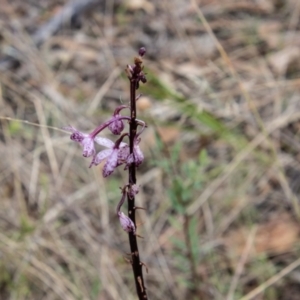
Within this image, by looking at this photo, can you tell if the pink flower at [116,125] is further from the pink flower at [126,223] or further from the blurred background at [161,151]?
the blurred background at [161,151]

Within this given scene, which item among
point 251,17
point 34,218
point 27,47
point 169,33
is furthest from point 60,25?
point 34,218

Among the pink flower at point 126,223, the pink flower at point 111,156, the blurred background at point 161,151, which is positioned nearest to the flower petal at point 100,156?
the pink flower at point 111,156

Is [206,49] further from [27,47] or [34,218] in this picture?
[34,218]

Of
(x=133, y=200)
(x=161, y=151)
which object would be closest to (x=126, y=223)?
(x=133, y=200)

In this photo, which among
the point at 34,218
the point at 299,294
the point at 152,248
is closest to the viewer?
the point at 299,294

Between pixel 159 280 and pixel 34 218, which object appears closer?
pixel 159 280

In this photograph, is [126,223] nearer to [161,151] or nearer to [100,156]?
[100,156]

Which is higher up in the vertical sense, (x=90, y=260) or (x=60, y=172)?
(x=60, y=172)

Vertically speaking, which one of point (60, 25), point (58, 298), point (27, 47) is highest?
point (60, 25)

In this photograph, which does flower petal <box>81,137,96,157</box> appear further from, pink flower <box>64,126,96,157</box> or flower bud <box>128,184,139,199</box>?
flower bud <box>128,184,139,199</box>
